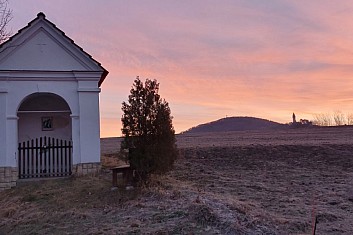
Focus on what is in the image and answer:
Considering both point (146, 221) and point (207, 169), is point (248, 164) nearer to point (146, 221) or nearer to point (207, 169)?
point (207, 169)

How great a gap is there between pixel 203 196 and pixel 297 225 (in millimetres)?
2597

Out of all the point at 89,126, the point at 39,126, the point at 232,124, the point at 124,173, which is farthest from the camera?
the point at 232,124

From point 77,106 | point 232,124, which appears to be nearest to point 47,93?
point 77,106

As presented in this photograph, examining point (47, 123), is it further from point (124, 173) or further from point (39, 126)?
point (124, 173)

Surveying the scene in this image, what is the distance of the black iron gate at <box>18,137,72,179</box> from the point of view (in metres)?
16.2

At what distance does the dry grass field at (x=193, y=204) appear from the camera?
9.45 meters

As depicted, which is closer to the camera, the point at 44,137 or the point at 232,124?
the point at 44,137

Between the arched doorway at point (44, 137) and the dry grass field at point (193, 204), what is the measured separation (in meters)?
1.01

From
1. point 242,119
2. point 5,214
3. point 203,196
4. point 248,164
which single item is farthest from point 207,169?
point 242,119

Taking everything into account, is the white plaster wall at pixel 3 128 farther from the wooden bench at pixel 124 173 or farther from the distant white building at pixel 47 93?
the wooden bench at pixel 124 173

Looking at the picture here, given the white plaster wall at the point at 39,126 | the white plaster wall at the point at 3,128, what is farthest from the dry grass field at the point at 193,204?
the white plaster wall at the point at 39,126

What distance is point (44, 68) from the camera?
1599 cm

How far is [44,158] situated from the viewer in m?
16.5

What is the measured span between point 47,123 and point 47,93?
2.03m
